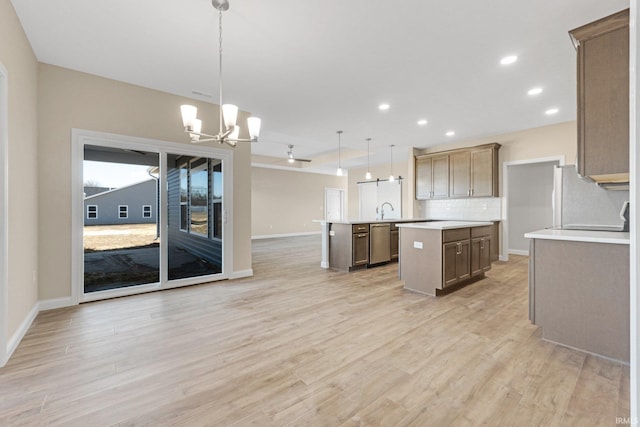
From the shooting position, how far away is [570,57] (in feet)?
10.3

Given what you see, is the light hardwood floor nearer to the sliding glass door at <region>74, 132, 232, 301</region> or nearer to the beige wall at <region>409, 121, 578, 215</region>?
the sliding glass door at <region>74, 132, 232, 301</region>

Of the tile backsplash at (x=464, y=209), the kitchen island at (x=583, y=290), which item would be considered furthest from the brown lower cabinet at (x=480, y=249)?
the tile backsplash at (x=464, y=209)

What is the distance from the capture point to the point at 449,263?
148 inches

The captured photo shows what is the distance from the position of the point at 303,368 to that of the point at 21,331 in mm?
2537

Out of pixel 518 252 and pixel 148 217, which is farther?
pixel 518 252

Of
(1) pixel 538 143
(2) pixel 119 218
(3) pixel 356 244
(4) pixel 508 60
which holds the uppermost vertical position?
(4) pixel 508 60

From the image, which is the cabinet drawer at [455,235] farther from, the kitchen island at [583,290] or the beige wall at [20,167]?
the beige wall at [20,167]

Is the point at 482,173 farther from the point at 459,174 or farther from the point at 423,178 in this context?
the point at 423,178

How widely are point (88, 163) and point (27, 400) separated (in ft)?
8.98

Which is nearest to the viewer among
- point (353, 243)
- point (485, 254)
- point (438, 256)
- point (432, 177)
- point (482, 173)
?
point (438, 256)

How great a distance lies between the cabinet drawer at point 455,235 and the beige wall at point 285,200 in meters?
7.32

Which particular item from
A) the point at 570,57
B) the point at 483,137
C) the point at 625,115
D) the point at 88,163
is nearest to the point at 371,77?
the point at 570,57

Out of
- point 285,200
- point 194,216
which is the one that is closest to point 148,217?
point 194,216

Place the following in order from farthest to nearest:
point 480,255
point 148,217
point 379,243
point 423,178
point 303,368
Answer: point 423,178 → point 379,243 → point 480,255 → point 148,217 → point 303,368
